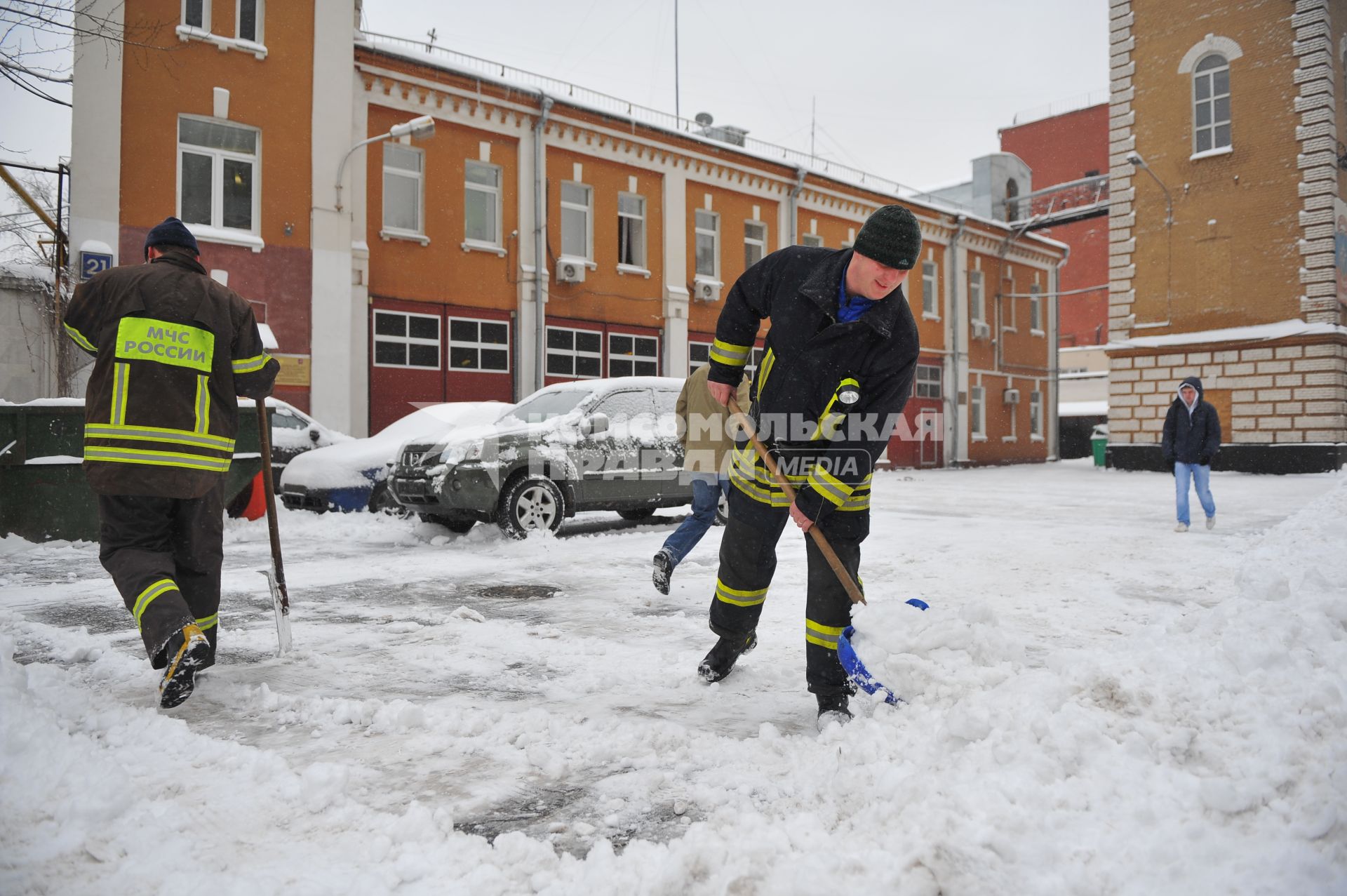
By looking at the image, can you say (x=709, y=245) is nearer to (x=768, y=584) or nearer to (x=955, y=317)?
→ (x=955, y=317)

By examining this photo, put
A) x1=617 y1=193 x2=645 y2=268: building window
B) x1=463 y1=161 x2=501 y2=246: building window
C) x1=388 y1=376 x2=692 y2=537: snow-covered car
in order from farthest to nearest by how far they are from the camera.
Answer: x1=617 y1=193 x2=645 y2=268: building window < x1=463 y1=161 x2=501 y2=246: building window < x1=388 y1=376 x2=692 y2=537: snow-covered car

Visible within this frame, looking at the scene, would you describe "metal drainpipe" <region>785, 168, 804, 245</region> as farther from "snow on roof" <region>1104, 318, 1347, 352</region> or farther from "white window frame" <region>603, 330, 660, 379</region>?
"snow on roof" <region>1104, 318, 1347, 352</region>

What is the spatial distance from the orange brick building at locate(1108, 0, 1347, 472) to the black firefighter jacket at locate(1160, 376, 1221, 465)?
14620 millimetres

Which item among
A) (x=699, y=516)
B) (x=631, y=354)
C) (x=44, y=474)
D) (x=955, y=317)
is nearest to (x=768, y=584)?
(x=699, y=516)

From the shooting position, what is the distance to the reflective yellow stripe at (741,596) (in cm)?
368

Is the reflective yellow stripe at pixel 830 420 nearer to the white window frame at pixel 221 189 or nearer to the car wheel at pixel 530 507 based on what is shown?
the car wheel at pixel 530 507

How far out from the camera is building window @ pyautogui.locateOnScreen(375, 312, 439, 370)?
15734 mm

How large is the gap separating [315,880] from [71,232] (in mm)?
14145

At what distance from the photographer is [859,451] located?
343cm

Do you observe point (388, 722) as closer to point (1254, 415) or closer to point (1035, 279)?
point (1254, 415)

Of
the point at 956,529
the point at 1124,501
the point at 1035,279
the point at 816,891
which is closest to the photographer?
the point at 816,891

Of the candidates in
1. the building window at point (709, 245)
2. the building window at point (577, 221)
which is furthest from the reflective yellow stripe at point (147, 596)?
the building window at point (709, 245)

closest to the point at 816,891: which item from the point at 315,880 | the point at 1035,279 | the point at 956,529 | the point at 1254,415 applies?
the point at 315,880

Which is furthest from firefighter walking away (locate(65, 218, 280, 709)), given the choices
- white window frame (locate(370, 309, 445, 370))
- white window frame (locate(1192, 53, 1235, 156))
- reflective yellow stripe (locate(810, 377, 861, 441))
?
white window frame (locate(1192, 53, 1235, 156))
